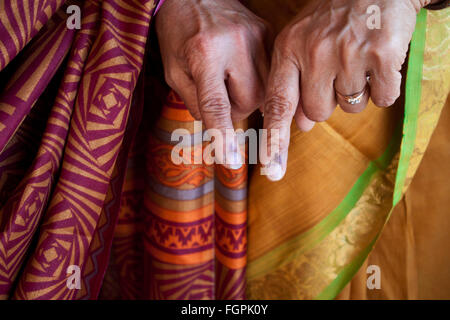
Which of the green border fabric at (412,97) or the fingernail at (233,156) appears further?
the green border fabric at (412,97)

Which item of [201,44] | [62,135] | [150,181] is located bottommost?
[150,181]

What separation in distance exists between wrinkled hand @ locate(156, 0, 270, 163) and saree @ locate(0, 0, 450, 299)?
36mm

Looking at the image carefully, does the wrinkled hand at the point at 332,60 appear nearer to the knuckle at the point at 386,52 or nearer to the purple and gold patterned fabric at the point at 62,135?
the knuckle at the point at 386,52

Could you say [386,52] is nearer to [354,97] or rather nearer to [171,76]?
[354,97]

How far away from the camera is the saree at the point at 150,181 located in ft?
1.55

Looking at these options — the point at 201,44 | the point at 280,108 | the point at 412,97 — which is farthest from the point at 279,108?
the point at 412,97

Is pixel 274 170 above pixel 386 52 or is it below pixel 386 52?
below

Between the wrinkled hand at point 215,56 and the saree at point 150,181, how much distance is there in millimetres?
36

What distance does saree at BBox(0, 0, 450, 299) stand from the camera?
0.47 meters

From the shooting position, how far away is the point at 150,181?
2.00ft

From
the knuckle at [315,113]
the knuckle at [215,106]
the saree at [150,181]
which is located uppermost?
the knuckle at [215,106]

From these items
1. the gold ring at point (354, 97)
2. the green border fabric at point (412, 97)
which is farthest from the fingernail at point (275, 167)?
the green border fabric at point (412, 97)

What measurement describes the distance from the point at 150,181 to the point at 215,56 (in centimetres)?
24

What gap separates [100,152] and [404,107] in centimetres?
41
